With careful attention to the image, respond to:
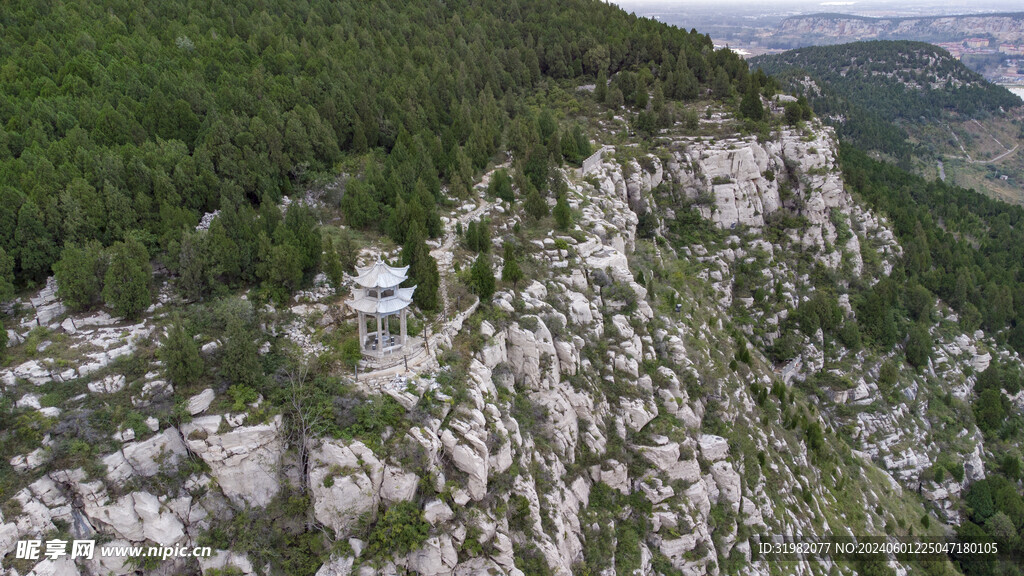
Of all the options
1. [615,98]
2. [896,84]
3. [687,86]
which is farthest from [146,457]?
[896,84]

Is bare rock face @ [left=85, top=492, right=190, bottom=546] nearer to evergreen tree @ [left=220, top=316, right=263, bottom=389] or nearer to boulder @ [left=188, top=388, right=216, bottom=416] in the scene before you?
boulder @ [left=188, top=388, right=216, bottom=416]

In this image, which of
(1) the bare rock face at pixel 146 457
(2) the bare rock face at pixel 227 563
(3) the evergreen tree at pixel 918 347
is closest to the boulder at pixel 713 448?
(2) the bare rock face at pixel 227 563

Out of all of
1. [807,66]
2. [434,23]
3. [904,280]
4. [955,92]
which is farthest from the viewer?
[807,66]

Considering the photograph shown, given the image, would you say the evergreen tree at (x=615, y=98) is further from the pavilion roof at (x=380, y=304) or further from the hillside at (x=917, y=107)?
the hillside at (x=917, y=107)

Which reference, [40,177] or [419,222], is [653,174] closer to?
[419,222]

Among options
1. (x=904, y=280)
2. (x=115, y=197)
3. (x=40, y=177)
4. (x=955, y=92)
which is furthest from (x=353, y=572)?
(x=955, y=92)
